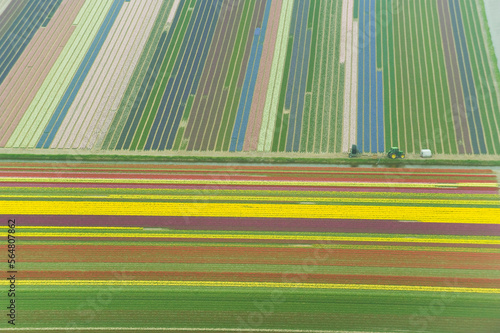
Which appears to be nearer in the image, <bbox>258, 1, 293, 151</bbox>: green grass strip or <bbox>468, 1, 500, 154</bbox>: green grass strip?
<bbox>468, 1, 500, 154</bbox>: green grass strip

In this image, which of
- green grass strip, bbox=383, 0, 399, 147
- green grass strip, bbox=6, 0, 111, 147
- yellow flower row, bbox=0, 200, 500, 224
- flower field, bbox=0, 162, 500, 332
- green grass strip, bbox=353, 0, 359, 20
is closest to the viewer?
flower field, bbox=0, 162, 500, 332

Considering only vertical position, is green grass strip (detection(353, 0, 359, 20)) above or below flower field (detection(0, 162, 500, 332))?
above

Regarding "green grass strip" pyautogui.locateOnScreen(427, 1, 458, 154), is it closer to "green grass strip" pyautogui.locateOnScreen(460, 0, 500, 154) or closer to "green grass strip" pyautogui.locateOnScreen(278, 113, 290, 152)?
"green grass strip" pyautogui.locateOnScreen(460, 0, 500, 154)

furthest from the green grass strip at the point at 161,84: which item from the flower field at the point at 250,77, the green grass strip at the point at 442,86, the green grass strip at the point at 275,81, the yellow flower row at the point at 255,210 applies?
the green grass strip at the point at 442,86

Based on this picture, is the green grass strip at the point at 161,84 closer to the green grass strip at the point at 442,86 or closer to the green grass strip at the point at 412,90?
the green grass strip at the point at 412,90

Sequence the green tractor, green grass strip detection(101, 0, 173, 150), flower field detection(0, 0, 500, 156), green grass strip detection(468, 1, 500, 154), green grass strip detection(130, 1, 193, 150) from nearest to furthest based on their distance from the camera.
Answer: the green tractor < green grass strip detection(468, 1, 500, 154) < flower field detection(0, 0, 500, 156) < green grass strip detection(130, 1, 193, 150) < green grass strip detection(101, 0, 173, 150)

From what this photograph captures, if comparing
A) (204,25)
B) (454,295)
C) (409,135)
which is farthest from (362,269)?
(204,25)

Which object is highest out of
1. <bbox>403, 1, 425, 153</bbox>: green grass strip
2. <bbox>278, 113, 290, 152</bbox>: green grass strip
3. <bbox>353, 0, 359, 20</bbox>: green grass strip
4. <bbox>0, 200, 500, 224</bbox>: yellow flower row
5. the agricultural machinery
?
<bbox>353, 0, 359, 20</bbox>: green grass strip

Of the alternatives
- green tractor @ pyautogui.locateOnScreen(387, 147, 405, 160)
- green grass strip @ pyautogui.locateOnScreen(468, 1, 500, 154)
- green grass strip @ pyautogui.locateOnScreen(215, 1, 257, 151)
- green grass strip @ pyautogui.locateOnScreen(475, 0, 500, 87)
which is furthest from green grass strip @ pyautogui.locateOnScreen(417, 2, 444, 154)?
green grass strip @ pyautogui.locateOnScreen(215, 1, 257, 151)
